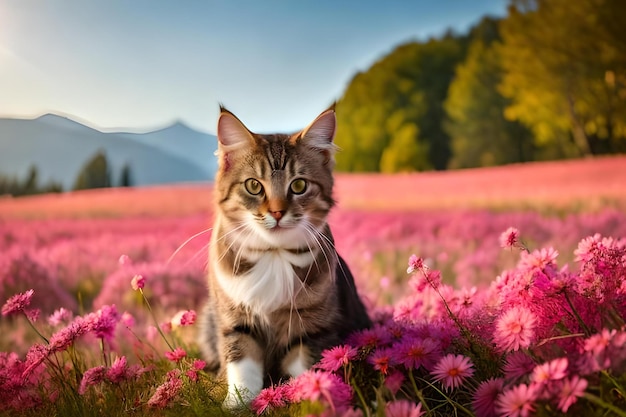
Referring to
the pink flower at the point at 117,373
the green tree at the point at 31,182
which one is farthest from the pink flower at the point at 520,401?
the green tree at the point at 31,182

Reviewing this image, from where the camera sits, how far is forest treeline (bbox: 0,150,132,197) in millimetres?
3211

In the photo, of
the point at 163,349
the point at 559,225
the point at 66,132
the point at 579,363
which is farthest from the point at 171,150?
the point at 579,363

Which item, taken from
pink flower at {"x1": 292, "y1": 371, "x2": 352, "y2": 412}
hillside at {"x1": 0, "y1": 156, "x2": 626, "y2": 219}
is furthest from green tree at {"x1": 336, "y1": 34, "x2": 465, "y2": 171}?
pink flower at {"x1": 292, "y1": 371, "x2": 352, "y2": 412}

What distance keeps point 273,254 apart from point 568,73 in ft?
17.3

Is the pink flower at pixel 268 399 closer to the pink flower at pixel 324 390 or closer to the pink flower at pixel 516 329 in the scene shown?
the pink flower at pixel 324 390

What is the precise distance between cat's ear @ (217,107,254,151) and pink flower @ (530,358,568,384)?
0.87 meters

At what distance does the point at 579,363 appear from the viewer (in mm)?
957

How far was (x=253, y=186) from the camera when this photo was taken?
56.6 inches

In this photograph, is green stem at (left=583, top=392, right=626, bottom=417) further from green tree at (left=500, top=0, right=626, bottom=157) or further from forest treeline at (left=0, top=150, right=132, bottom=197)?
green tree at (left=500, top=0, right=626, bottom=157)

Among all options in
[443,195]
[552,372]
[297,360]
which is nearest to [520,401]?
[552,372]

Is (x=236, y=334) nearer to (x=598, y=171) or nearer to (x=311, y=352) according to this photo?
(x=311, y=352)

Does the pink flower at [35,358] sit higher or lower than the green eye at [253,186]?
lower

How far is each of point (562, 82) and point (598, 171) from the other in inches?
66.3

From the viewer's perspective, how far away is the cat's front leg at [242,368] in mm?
1351
